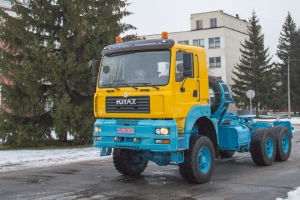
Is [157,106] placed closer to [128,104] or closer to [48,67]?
[128,104]

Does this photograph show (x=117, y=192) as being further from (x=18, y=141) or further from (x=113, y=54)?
(x=18, y=141)

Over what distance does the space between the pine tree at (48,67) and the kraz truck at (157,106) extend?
6987 millimetres

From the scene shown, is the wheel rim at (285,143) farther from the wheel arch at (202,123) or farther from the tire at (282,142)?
the wheel arch at (202,123)

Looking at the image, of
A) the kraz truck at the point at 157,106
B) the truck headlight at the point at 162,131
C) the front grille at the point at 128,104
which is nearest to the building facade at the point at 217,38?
the kraz truck at the point at 157,106

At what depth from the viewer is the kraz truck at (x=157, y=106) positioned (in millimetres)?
8992

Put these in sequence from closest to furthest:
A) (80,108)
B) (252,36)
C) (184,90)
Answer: (184,90), (80,108), (252,36)

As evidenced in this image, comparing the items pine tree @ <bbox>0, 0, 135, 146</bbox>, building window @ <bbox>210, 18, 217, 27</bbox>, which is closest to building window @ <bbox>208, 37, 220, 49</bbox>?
building window @ <bbox>210, 18, 217, 27</bbox>

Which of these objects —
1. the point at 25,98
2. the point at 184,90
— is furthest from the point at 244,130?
the point at 25,98

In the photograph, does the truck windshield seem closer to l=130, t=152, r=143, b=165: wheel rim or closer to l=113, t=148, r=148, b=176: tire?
l=113, t=148, r=148, b=176: tire

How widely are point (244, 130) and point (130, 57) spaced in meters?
4.30

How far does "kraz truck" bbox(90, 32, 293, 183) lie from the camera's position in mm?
8992

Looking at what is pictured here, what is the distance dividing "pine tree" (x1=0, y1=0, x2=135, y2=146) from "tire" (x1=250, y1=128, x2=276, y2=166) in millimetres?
7664

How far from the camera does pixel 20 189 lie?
926cm

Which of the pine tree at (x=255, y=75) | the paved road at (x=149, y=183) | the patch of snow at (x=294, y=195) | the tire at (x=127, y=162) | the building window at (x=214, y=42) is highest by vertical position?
the building window at (x=214, y=42)
